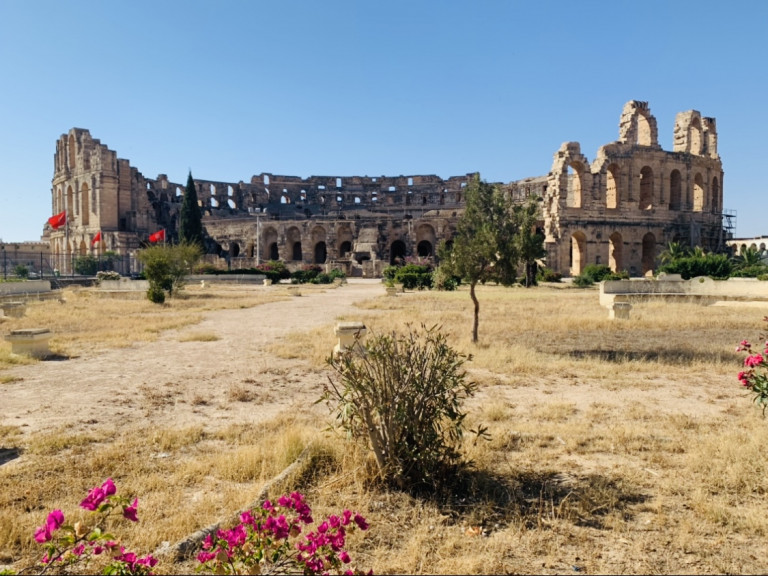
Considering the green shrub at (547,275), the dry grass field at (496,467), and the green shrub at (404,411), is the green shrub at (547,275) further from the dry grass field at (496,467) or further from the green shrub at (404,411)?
the green shrub at (404,411)

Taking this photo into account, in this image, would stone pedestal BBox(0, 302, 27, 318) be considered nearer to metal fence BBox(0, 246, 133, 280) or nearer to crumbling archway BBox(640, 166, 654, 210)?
metal fence BBox(0, 246, 133, 280)

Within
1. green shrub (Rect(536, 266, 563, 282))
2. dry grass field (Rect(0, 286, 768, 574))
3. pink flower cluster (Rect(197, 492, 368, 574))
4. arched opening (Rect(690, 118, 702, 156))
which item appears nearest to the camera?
pink flower cluster (Rect(197, 492, 368, 574))

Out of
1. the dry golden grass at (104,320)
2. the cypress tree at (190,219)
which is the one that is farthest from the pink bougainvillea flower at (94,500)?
the cypress tree at (190,219)

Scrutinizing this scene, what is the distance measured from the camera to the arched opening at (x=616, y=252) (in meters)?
37.3

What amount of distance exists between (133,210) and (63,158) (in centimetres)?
1136

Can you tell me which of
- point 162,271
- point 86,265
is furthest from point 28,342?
point 86,265

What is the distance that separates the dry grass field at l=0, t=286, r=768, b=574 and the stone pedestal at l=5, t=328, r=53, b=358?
1.12 feet

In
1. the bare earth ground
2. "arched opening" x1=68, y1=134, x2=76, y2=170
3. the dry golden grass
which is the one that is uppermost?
"arched opening" x1=68, y1=134, x2=76, y2=170

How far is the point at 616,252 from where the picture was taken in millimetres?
38000

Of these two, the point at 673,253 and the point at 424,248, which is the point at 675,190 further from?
the point at 424,248

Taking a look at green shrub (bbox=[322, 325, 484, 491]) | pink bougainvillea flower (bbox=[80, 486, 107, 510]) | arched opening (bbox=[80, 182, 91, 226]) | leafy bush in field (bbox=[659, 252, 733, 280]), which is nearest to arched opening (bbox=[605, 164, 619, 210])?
leafy bush in field (bbox=[659, 252, 733, 280])

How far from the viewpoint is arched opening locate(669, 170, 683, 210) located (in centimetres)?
3919

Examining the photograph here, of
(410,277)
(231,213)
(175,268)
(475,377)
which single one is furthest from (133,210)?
(475,377)

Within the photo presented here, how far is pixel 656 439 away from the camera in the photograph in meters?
5.05
